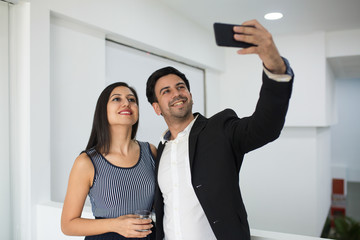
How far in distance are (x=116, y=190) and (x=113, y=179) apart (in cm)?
5

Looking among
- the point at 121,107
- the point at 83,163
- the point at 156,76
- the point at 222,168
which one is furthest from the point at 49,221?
the point at 222,168

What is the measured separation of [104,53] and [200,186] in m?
1.79

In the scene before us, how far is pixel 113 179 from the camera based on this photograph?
1.38 metres

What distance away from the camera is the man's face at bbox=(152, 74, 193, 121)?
58.1 inches

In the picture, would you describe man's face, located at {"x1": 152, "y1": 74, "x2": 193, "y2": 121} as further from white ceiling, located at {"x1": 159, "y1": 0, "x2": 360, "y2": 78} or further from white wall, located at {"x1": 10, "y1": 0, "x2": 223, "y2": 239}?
white ceiling, located at {"x1": 159, "y1": 0, "x2": 360, "y2": 78}

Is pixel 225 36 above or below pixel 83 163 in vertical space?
above

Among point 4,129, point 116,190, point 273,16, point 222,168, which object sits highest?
point 273,16

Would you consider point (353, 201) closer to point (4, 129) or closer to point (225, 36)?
point (4, 129)

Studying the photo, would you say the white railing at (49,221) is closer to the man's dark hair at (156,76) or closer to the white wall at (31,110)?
the white wall at (31,110)

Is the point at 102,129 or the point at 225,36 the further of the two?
the point at 102,129

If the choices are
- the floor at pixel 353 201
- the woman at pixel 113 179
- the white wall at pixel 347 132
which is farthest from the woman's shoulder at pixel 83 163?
the floor at pixel 353 201

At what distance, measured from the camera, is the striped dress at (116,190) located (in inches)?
53.7

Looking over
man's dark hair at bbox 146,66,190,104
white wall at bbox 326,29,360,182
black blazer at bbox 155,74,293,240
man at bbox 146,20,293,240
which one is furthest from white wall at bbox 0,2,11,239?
white wall at bbox 326,29,360,182

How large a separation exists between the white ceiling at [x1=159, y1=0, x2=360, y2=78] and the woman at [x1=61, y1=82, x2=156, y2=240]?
2214 millimetres
